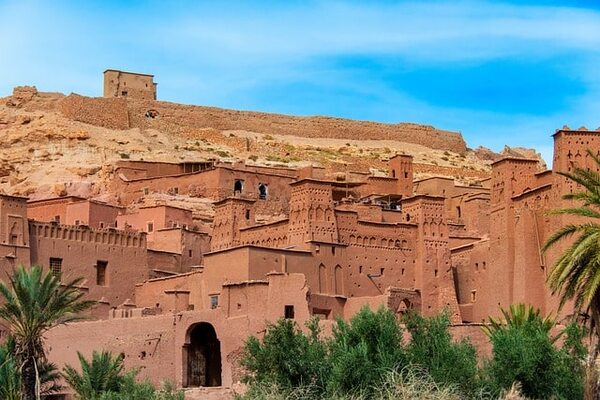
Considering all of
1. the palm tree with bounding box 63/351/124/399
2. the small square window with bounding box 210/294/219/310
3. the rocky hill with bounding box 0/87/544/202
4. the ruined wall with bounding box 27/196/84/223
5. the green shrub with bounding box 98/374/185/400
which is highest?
the rocky hill with bounding box 0/87/544/202

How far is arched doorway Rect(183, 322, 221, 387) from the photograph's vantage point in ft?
148

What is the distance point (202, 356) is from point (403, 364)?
13.6 metres

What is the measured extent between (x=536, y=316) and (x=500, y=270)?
8012 mm

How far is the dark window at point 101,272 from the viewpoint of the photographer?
5047 cm

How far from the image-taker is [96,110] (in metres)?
71.6

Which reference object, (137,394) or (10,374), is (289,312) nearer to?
(10,374)

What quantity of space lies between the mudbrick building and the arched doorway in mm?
43

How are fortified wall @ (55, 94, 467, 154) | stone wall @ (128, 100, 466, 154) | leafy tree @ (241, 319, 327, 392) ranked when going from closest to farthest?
leafy tree @ (241, 319, 327, 392) < fortified wall @ (55, 94, 467, 154) < stone wall @ (128, 100, 466, 154)

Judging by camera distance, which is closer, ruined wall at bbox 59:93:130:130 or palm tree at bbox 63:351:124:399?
palm tree at bbox 63:351:124:399

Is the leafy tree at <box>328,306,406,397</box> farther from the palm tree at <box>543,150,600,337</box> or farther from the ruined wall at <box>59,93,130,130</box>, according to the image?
the ruined wall at <box>59,93,130,130</box>

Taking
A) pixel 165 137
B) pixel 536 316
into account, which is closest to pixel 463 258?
pixel 536 316

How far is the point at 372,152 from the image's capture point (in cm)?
7831

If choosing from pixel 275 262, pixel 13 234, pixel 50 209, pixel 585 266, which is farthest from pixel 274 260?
pixel 585 266

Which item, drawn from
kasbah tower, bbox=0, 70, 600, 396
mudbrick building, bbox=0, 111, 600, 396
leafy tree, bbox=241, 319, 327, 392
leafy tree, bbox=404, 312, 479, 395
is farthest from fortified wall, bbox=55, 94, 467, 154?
leafy tree, bbox=404, 312, 479, 395
